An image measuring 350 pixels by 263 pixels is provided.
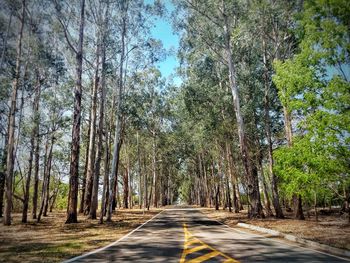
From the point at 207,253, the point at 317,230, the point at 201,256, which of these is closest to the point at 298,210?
the point at 317,230

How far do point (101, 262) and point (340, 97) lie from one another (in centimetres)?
1090

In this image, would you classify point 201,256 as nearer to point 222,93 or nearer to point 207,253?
point 207,253

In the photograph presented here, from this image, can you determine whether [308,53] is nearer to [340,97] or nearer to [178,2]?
[340,97]

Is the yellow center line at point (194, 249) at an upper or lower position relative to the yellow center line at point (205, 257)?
upper

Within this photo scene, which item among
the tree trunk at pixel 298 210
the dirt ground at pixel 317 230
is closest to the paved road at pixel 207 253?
the dirt ground at pixel 317 230

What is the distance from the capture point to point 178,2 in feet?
92.7

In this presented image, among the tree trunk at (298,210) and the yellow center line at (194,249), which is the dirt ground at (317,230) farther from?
the yellow center line at (194,249)

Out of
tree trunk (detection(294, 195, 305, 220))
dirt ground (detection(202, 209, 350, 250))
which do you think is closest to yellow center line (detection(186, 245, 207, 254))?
dirt ground (detection(202, 209, 350, 250))

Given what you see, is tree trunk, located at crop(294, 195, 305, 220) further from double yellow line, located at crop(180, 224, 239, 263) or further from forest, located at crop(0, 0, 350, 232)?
double yellow line, located at crop(180, 224, 239, 263)

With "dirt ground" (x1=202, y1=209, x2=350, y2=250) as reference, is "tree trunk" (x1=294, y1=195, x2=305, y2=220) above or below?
above

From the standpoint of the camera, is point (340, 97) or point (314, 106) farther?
point (314, 106)

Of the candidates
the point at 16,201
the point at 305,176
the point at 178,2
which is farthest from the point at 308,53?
the point at 16,201

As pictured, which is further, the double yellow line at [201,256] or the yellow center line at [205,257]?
the double yellow line at [201,256]

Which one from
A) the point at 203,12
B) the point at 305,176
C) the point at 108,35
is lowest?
the point at 305,176
